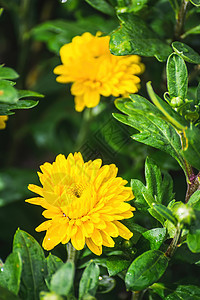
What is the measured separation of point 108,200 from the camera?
84 cm

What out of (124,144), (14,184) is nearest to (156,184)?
(124,144)

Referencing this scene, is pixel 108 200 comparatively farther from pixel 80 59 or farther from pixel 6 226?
pixel 6 226

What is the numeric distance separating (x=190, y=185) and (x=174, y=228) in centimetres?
11

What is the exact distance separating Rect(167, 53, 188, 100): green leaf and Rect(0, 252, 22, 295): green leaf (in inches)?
17.5

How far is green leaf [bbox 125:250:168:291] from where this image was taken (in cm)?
77

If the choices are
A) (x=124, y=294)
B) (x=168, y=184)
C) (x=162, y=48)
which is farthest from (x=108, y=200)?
(x=124, y=294)

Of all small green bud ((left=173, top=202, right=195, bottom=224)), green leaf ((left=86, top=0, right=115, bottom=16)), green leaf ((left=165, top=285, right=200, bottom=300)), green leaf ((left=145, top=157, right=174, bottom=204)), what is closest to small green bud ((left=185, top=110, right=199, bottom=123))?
green leaf ((left=145, top=157, right=174, bottom=204))

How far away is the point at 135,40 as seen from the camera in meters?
1.02

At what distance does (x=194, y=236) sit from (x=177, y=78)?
33 cm

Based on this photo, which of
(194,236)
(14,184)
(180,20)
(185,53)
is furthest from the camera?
(14,184)

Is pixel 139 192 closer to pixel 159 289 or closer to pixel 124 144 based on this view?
pixel 159 289

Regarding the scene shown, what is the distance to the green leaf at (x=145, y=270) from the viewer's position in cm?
77

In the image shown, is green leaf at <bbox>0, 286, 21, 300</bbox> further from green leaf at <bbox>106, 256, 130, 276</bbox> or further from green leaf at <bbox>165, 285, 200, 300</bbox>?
green leaf at <bbox>165, 285, 200, 300</bbox>

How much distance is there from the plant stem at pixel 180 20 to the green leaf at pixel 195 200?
49 cm
